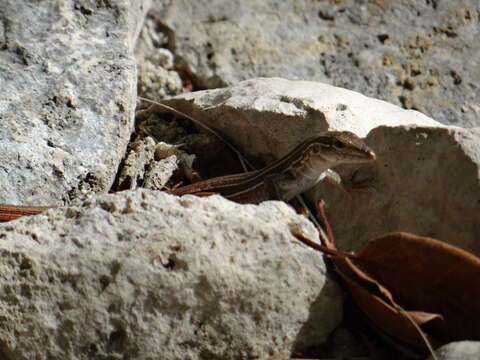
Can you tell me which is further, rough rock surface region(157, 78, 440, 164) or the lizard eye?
rough rock surface region(157, 78, 440, 164)

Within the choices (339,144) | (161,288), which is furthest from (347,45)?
(161,288)

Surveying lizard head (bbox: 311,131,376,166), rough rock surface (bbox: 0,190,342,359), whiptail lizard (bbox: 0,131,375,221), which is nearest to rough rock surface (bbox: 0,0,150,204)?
whiptail lizard (bbox: 0,131,375,221)

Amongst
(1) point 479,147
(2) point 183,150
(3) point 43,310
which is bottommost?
(2) point 183,150

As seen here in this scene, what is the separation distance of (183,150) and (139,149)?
0.31 meters

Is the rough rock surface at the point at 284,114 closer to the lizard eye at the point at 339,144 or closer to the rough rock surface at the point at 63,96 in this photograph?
the lizard eye at the point at 339,144

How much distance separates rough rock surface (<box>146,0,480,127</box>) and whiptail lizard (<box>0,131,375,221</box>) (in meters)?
1.24

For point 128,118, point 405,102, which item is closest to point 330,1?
point 405,102

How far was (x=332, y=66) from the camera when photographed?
536 cm

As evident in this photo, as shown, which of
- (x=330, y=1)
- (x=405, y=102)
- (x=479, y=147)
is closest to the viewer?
(x=479, y=147)

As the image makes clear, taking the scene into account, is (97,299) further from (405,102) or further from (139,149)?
(405,102)

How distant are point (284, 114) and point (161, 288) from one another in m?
1.87

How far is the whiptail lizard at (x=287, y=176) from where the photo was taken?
391 cm

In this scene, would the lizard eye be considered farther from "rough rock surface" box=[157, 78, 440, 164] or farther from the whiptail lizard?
"rough rock surface" box=[157, 78, 440, 164]

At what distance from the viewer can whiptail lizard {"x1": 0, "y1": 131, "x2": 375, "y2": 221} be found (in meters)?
3.91
